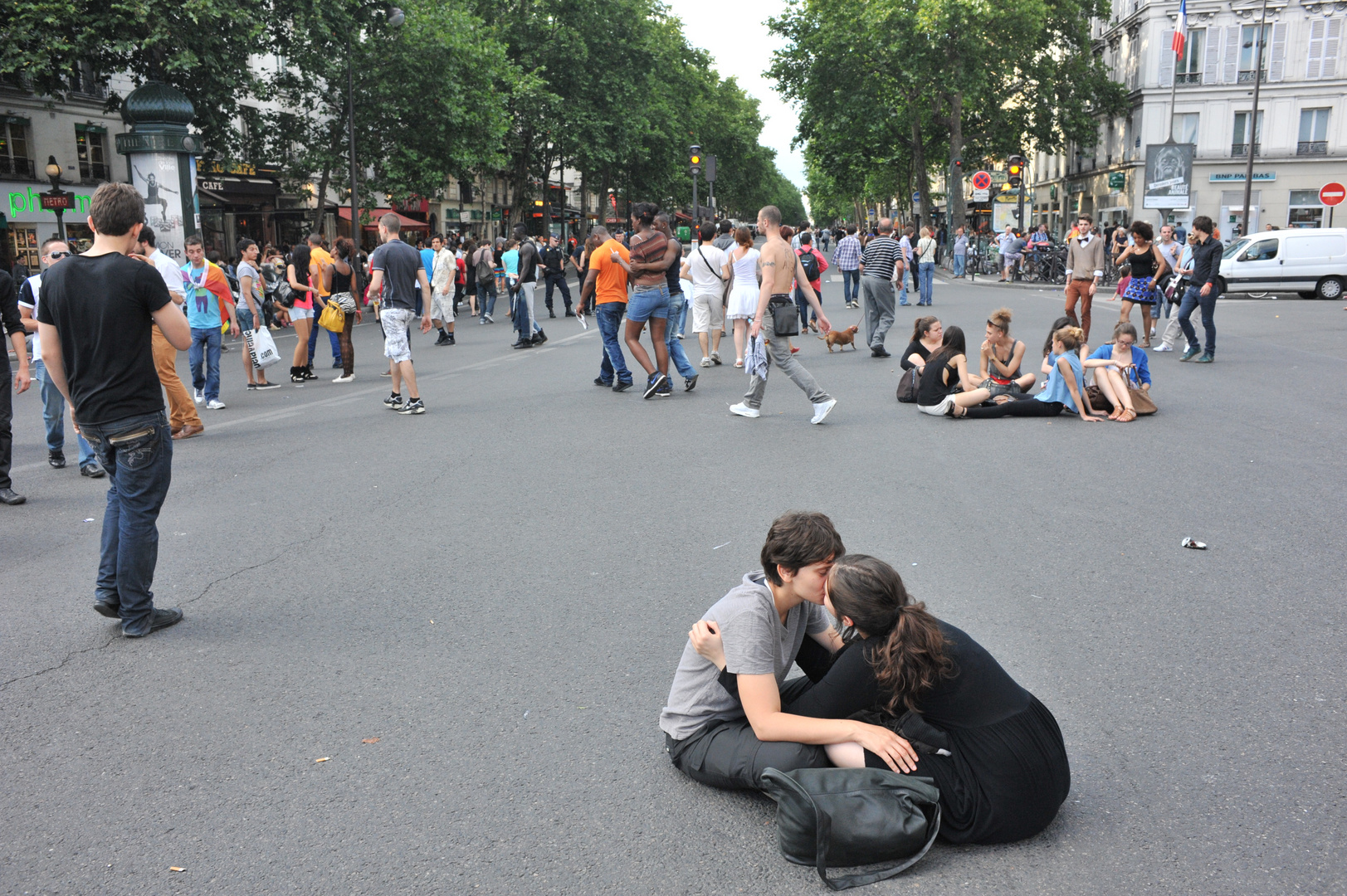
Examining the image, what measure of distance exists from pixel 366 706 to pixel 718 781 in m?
1.45

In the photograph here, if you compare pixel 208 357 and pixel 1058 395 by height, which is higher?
pixel 208 357

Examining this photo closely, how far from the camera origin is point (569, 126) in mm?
48781

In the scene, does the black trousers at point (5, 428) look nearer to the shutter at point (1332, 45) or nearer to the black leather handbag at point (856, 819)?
the black leather handbag at point (856, 819)

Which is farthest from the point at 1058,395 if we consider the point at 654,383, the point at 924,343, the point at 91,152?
the point at 91,152

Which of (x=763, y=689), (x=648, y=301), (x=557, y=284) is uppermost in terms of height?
(x=648, y=301)

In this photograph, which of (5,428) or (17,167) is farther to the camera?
(17,167)

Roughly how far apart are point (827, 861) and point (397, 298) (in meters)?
9.17

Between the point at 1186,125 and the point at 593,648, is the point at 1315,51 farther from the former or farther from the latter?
the point at 593,648

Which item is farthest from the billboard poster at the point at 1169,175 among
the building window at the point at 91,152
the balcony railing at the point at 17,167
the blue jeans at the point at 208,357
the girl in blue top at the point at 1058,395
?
the balcony railing at the point at 17,167

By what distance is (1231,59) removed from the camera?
50.9m

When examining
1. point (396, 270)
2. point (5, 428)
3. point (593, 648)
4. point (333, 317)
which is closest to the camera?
point (593, 648)

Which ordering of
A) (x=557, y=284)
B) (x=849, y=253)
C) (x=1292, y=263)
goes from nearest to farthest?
(x=849, y=253)
(x=557, y=284)
(x=1292, y=263)

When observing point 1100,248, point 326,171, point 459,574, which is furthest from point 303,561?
point 326,171

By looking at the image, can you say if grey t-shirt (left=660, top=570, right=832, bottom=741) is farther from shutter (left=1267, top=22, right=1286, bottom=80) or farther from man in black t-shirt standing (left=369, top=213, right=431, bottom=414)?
shutter (left=1267, top=22, right=1286, bottom=80)
